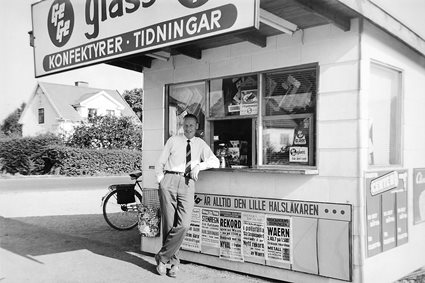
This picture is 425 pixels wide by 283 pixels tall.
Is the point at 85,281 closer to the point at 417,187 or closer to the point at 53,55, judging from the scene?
the point at 53,55

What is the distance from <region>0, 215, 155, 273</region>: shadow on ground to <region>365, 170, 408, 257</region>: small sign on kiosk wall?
9.82 ft

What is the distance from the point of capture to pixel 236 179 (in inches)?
232

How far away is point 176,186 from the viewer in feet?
18.7

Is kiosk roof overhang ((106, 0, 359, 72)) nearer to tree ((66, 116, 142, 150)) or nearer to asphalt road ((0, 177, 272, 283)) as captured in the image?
asphalt road ((0, 177, 272, 283))

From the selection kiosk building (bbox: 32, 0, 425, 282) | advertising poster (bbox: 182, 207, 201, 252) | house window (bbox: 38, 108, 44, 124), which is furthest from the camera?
house window (bbox: 38, 108, 44, 124)

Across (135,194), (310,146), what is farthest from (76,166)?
(310,146)

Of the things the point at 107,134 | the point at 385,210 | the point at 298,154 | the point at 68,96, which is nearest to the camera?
the point at 385,210

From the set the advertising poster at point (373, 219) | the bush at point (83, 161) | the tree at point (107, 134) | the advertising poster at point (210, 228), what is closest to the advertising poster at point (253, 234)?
the advertising poster at point (210, 228)

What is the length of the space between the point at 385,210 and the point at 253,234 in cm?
170

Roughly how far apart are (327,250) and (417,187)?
2091 mm

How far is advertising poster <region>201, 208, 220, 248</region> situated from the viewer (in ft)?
19.9

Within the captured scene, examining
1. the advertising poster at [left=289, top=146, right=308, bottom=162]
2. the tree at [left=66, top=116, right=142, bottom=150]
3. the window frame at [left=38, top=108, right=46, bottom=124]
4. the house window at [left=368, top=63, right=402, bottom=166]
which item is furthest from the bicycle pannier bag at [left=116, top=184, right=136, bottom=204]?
the window frame at [left=38, top=108, right=46, bottom=124]

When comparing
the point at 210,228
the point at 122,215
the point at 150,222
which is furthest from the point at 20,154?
the point at 210,228

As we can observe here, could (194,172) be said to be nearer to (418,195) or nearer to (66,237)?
(418,195)
